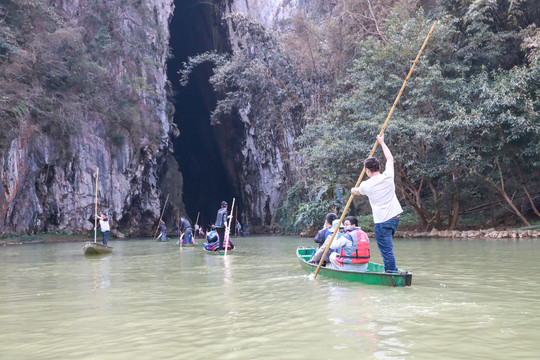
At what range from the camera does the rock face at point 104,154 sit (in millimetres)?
26031

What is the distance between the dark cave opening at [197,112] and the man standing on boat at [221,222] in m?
25.0

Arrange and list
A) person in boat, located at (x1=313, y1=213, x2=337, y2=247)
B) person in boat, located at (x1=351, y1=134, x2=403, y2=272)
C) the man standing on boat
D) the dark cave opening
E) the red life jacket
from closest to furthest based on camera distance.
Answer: person in boat, located at (x1=351, y1=134, x2=403, y2=272)
the red life jacket
person in boat, located at (x1=313, y1=213, x2=337, y2=247)
the man standing on boat
the dark cave opening

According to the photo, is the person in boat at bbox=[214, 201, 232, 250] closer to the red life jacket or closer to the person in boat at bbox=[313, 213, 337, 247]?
the person in boat at bbox=[313, 213, 337, 247]

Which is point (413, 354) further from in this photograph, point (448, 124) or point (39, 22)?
point (39, 22)

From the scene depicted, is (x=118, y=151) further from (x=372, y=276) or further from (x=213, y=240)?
(x=372, y=276)

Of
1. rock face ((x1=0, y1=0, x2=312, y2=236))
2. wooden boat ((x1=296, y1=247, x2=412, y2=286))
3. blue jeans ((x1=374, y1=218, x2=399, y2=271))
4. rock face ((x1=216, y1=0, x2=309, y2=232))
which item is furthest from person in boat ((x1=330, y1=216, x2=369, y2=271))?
rock face ((x1=216, y1=0, x2=309, y2=232))

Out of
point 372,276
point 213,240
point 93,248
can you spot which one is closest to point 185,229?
point 213,240

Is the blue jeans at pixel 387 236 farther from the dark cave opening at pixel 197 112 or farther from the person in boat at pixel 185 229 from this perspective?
the dark cave opening at pixel 197 112

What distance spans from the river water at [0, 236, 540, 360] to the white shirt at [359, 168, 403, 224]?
0.98 meters

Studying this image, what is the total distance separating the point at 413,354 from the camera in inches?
140

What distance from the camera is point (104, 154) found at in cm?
3094

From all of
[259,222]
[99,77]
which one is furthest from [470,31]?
[259,222]

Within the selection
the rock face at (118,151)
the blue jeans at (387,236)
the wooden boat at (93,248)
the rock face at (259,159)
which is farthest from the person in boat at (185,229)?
the rock face at (259,159)

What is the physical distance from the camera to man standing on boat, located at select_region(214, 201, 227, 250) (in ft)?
49.5
